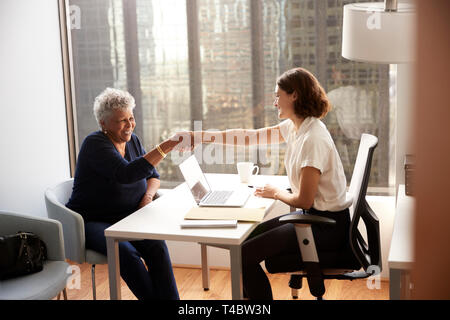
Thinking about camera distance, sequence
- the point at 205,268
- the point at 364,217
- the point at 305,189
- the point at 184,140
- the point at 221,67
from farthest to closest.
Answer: the point at 221,67, the point at 205,268, the point at 184,140, the point at 364,217, the point at 305,189

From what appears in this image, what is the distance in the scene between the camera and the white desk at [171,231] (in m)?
2.10

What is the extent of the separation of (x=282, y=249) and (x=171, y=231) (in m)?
0.49

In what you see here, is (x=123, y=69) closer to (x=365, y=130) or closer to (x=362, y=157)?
(x=365, y=130)

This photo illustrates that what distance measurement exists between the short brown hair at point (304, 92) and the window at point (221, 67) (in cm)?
89

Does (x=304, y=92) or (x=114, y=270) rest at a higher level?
(x=304, y=92)

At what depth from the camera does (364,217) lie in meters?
2.36

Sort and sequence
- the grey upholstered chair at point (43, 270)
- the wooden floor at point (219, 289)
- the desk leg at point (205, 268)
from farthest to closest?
the desk leg at point (205, 268)
the wooden floor at point (219, 289)
the grey upholstered chair at point (43, 270)

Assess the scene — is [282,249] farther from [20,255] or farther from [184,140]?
[20,255]

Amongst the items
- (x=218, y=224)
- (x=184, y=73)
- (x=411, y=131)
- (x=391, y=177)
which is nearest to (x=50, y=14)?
(x=184, y=73)

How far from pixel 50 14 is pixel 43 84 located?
471 mm

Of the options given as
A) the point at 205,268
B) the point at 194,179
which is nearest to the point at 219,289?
the point at 205,268

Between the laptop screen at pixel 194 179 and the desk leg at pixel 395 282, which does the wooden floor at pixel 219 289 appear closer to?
the laptop screen at pixel 194 179

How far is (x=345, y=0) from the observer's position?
3.14m

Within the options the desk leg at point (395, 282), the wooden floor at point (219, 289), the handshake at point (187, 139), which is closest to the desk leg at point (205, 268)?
the wooden floor at point (219, 289)
